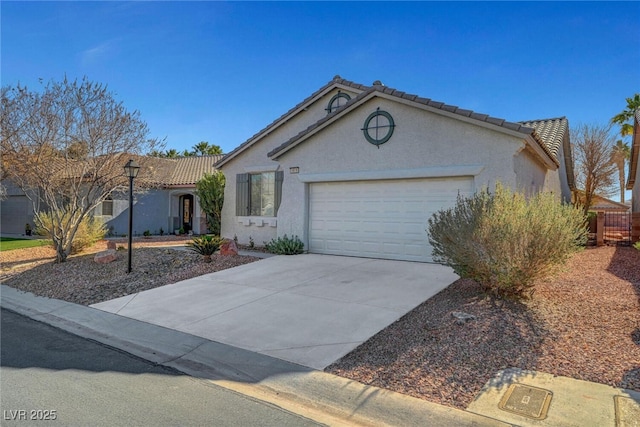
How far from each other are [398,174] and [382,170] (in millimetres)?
518

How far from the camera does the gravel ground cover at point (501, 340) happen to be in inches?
162

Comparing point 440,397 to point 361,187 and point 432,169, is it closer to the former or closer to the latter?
point 432,169

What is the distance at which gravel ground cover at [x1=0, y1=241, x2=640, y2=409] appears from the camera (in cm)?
411

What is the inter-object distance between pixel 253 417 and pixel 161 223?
21082 mm

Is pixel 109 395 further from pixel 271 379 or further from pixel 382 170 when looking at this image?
pixel 382 170

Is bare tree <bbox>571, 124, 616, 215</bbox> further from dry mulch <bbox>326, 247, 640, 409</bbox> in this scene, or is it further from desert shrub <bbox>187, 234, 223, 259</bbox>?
desert shrub <bbox>187, 234, 223, 259</bbox>

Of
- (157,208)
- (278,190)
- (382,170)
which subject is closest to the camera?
(382,170)

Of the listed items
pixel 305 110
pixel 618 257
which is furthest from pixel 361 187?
pixel 618 257

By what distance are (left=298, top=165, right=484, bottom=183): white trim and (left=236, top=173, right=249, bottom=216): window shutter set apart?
10.5 ft

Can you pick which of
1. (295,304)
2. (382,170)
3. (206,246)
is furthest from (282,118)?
(295,304)

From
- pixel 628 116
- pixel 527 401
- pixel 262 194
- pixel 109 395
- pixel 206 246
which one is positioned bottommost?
pixel 109 395

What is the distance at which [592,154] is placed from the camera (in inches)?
904

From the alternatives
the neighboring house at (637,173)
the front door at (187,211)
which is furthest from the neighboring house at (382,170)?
the front door at (187,211)

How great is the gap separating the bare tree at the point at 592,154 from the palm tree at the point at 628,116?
3091 millimetres
